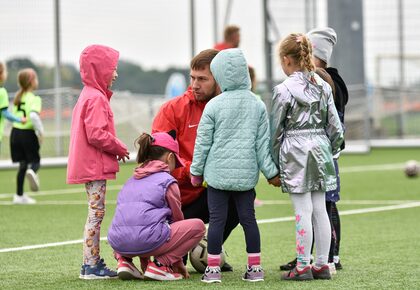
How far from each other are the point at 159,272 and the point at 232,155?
863 millimetres

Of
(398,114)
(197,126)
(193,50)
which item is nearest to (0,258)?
(197,126)

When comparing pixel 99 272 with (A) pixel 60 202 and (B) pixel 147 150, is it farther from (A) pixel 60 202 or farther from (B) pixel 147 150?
(A) pixel 60 202

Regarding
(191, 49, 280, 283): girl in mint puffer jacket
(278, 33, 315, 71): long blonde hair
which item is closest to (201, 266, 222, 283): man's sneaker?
(191, 49, 280, 283): girl in mint puffer jacket

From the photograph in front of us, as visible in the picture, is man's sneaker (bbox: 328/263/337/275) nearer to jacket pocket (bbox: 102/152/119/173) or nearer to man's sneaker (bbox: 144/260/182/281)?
man's sneaker (bbox: 144/260/182/281)

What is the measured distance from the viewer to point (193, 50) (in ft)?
74.7

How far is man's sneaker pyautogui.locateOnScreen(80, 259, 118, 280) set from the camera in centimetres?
671

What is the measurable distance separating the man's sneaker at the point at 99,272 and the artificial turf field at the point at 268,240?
8 centimetres

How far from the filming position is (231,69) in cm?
647

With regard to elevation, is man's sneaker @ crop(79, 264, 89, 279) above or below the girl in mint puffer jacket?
below

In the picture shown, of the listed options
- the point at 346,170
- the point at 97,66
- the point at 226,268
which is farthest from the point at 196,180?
the point at 346,170

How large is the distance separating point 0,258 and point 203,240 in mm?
1556

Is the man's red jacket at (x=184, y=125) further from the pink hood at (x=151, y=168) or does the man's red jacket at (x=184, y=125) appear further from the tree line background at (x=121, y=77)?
the tree line background at (x=121, y=77)

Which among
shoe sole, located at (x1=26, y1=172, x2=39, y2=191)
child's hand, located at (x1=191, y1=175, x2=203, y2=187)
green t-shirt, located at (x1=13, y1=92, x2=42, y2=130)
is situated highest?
green t-shirt, located at (x1=13, y1=92, x2=42, y2=130)

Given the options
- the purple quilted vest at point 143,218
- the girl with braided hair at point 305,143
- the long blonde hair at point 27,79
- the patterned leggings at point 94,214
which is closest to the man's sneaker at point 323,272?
the girl with braided hair at point 305,143
